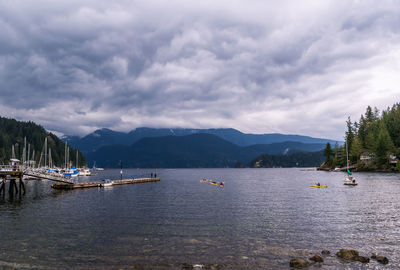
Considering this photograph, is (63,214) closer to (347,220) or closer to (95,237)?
(95,237)

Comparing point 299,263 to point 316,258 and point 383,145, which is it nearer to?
point 316,258

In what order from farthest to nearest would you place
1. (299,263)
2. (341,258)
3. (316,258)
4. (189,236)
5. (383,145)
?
(383,145)
(189,236)
(341,258)
(316,258)
(299,263)

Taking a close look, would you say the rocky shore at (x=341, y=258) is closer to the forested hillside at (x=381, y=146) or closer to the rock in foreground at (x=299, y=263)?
the rock in foreground at (x=299, y=263)

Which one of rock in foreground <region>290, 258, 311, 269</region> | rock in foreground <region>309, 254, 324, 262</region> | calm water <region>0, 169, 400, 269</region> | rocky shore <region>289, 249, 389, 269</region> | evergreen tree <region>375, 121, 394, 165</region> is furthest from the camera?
evergreen tree <region>375, 121, 394, 165</region>

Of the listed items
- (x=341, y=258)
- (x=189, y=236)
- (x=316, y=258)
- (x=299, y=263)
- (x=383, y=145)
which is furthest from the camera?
(x=383, y=145)

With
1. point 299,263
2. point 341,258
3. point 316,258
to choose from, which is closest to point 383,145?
point 341,258

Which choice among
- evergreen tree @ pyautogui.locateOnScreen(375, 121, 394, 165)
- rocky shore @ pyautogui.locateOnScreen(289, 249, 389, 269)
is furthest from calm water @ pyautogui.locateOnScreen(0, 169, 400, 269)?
evergreen tree @ pyautogui.locateOnScreen(375, 121, 394, 165)

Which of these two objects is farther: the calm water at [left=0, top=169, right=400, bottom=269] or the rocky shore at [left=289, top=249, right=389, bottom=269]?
the calm water at [left=0, top=169, right=400, bottom=269]

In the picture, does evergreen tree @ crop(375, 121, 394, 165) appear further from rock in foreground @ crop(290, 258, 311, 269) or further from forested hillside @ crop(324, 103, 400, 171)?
rock in foreground @ crop(290, 258, 311, 269)

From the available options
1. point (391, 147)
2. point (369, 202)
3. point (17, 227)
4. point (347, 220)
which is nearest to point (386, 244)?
point (347, 220)

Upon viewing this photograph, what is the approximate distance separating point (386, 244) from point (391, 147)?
→ 167276 mm

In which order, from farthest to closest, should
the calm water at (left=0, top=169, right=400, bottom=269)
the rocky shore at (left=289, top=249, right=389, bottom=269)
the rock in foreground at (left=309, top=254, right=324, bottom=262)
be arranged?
the calm water at (left=0, top=169, right=400, bottom=269) → the rock in foreground at (left=309, top=254, right=324, bottom=262) → the rocky shore at (left=289, top=249, right=389, bottom=269)

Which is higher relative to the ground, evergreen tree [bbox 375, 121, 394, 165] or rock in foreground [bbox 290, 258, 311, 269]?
evergreen tree [bbox 375, 121, 394, 165]

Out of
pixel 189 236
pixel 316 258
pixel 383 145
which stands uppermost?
pixel 383 145
